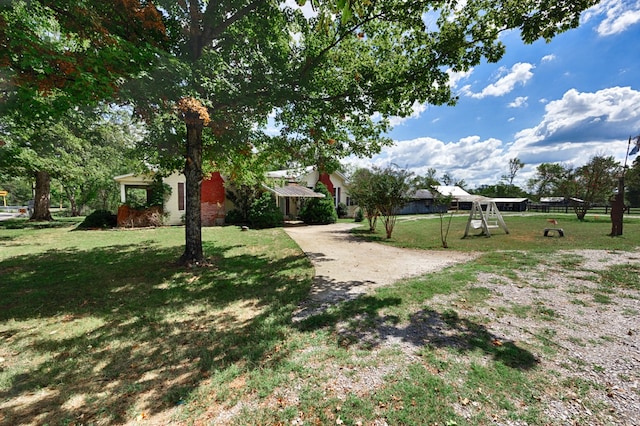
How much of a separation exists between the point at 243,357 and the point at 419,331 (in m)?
2.56

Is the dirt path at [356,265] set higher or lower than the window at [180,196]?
lower

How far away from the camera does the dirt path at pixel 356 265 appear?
5723mm

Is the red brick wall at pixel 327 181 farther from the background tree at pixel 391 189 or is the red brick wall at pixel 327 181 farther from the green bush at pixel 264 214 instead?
the background tree at pixel 391 189

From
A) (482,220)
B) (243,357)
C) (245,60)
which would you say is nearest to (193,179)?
(245,60)

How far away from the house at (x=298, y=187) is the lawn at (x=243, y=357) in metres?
12.4

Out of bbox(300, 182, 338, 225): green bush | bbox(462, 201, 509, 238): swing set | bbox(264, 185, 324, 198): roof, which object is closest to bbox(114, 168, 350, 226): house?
bbox(264, 185, 324, 198): roof

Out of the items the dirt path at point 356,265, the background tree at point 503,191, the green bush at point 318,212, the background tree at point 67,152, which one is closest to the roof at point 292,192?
the green bush at point 318,212

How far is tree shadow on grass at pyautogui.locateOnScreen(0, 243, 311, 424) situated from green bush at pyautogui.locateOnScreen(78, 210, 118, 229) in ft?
33.2

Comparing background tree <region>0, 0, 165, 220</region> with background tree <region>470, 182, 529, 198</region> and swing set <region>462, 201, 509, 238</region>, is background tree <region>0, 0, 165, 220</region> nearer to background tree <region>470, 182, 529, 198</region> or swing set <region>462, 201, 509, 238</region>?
swing set <region>462, 201, 509, 238</region>

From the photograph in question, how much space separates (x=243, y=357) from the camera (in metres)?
3.34

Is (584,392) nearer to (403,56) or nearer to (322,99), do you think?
(322,99)

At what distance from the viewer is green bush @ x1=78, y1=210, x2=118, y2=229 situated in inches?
654

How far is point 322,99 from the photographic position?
7320mm

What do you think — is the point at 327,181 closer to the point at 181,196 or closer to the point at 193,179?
the point at 181,196
